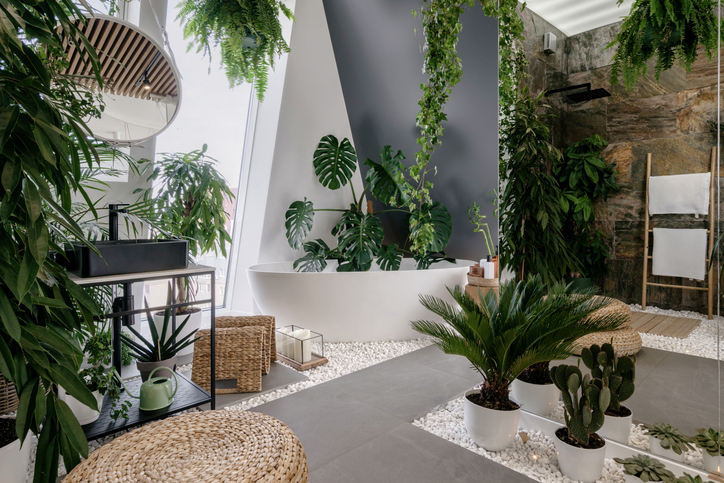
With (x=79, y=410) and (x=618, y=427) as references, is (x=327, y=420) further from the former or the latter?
(x=618, y=427)

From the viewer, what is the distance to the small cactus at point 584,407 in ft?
5.05

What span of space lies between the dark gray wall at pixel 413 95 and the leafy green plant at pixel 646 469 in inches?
102

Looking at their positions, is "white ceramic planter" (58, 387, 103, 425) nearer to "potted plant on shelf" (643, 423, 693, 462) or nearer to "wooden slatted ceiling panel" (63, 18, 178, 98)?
"wooden slatted ceiling panel" (63, 18, 178, 98)

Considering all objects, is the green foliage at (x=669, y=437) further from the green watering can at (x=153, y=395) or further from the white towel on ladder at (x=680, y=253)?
the green watering can at (x=153, y=395)

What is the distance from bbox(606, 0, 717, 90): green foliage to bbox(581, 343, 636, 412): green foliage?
1112mm

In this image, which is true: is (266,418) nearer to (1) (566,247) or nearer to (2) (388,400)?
(2) (388,400)

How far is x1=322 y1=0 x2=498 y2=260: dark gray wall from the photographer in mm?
3449

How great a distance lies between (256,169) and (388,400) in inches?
109

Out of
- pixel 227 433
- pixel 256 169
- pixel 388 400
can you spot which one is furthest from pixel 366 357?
pixel 256 169

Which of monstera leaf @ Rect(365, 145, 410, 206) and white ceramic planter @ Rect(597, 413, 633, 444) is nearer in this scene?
white ceramic planter @ Rect(597, 413, 633, 444)

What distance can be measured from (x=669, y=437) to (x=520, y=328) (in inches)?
25.9

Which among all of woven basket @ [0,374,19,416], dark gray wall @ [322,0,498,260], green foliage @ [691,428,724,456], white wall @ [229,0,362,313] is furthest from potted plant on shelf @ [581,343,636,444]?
white wall @ [229,0,362,313]

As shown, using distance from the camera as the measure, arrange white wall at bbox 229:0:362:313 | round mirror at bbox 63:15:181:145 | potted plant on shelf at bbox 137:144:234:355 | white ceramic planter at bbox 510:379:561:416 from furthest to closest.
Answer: white wall at bbox 229:0:362:313 → potted plant on shelf at bbox 137:144:234:355 → round mirror at bbox 63:15:181:145 → white ceramic planter at bbox 510:379:561:416

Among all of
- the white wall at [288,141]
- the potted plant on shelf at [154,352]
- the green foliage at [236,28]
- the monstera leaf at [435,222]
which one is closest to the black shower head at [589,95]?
the green foliage at [236,28]
